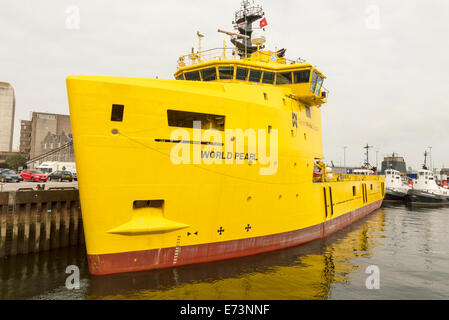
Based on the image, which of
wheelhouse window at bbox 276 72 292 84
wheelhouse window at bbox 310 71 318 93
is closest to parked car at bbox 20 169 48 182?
wheelhouse window at bbox 276 72 292 84

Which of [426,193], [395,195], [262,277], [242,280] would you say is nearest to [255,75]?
[262,277]

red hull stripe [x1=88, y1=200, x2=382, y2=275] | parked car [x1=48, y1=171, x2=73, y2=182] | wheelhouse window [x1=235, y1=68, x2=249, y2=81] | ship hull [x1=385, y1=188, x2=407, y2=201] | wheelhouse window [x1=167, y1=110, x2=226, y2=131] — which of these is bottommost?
ship hull [x1=385, y1=188, x2=407, y2=201]

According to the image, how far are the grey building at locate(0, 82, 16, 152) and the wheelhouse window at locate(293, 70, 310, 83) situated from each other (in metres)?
107

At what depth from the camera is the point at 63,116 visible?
299 ft

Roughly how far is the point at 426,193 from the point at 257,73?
39.5m

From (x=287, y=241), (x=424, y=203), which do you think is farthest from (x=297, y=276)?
(x=424, y=203)

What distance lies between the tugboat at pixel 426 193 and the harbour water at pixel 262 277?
3004 cm

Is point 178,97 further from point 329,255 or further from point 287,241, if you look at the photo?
point 329,255

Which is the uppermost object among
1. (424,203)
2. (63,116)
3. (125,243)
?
(63,116)

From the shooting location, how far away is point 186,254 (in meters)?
10.0

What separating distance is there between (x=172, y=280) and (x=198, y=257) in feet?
4.52

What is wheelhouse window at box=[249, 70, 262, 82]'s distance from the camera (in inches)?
543

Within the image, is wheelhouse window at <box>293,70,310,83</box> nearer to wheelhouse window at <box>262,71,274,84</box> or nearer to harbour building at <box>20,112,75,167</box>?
wheelhouse window at <box>262,71,274,84</box>

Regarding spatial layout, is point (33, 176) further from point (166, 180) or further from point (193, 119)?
point (193, 119)
